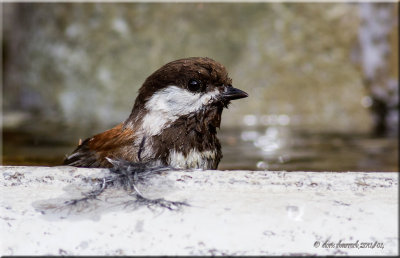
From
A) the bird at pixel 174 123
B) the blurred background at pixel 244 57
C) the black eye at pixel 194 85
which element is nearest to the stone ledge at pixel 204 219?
the bird at pixel 174 123

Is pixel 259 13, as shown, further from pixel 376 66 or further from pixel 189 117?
pixel 189 117

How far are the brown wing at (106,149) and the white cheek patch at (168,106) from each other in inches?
5.0

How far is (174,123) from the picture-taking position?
2.99 metres

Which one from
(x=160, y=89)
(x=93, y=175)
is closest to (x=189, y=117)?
(x=160, y=89)

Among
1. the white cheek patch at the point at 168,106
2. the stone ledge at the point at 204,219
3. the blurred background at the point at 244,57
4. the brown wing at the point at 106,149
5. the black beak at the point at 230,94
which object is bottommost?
the stone ledge at the point at 204,219

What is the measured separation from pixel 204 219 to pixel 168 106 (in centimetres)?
116

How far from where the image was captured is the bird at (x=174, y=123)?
9.59 feet

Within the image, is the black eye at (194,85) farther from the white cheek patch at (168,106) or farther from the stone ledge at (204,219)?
the stone ledge at (204,219)

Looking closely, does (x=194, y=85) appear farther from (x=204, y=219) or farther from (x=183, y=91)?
(x=204, y=219)

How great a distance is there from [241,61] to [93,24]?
203 centimetres

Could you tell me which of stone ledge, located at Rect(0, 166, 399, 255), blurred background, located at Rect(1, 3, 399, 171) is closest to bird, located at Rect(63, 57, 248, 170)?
stone ledge, located at Rect(0, 166, 399, 255)

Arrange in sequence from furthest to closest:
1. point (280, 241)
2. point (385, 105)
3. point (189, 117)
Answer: point (385, 105), point (189, 117), point (280, 241)

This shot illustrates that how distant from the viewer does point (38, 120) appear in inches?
287

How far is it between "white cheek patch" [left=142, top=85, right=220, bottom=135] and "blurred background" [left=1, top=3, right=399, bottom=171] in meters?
3.93
